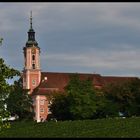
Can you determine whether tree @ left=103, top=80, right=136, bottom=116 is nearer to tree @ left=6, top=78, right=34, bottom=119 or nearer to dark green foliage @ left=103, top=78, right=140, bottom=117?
dark green foliage @ left=103, top=78, right=140, bottom=117

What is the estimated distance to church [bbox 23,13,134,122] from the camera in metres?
143

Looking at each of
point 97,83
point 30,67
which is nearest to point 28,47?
point 30,67

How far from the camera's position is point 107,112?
8581cm

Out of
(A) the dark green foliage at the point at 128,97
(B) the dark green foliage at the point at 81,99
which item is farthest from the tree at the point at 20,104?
(A) the dark green foliage at the point at 128,97

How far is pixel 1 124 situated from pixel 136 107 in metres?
68.7

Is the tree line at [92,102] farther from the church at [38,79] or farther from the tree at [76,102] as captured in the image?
the church at [38,79]

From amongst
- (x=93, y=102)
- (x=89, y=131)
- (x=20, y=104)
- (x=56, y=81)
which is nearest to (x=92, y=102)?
(x=93, y=102)

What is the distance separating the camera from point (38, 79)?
145m

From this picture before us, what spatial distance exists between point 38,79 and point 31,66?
3714 millimetres

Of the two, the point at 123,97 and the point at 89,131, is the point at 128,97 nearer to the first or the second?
the point at 123,97

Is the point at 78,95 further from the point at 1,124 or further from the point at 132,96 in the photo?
the point at 1,124

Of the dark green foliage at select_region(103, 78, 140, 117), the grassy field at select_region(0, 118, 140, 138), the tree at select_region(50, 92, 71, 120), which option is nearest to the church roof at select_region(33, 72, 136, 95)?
the tree at select_region(50, 92, 71, 120)

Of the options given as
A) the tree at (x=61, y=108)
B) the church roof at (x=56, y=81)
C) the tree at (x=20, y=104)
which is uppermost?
the church roof at (x=56, y=81)

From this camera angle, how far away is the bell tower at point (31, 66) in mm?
143875
